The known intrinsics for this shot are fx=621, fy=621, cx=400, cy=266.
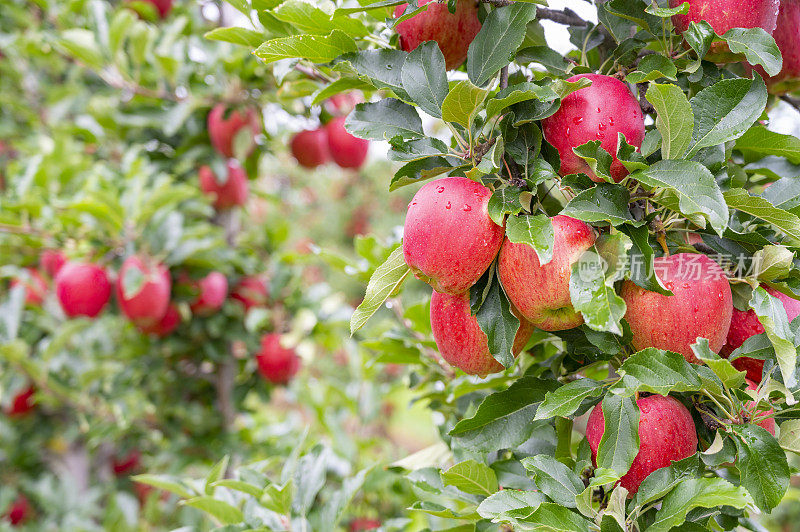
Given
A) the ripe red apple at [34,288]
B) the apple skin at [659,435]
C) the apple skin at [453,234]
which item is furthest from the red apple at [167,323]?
A: the apple skin at [659,435]

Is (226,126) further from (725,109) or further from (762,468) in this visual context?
(762,468)

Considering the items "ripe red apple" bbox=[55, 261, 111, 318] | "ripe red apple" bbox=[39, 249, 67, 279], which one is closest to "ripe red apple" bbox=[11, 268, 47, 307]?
"ripe red apple" bbox=[39, 249, 67, 279]

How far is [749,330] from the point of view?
1.98 ft

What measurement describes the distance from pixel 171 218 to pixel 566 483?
3.94 ft

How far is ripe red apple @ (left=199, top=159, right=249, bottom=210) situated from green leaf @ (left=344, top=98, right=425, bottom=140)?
3.66 ft

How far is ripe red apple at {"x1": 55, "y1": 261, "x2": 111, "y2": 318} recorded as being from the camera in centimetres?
139

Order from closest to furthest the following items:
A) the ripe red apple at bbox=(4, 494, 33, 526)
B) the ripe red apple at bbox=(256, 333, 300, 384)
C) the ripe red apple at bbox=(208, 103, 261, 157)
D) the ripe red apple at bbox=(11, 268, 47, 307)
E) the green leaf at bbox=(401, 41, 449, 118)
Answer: the green leaf at bbox=(401, 41, 449, 118) → the ripe red apple at bbox=(208, 103, 261, 157) → the ripe red apple at bbox=(256, 333, 300, 384) → the ripe red apple at bbox=(11, 268, 47, 307) → the ripe red apple at bbox=(4, 494, 33, 526)

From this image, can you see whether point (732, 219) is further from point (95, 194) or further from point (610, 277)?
point (95, 194)

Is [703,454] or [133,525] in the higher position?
[703,454]

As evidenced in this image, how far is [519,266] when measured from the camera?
0.54 meters

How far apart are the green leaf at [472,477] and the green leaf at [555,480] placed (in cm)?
7

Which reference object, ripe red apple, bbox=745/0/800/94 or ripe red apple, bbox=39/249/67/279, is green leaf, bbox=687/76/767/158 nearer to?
ripe red apple, bbox=745/0/800/94

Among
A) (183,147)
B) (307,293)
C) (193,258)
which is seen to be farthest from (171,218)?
(307,293)

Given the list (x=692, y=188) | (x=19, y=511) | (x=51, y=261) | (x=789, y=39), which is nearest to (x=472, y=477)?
(x=692, y=188)
